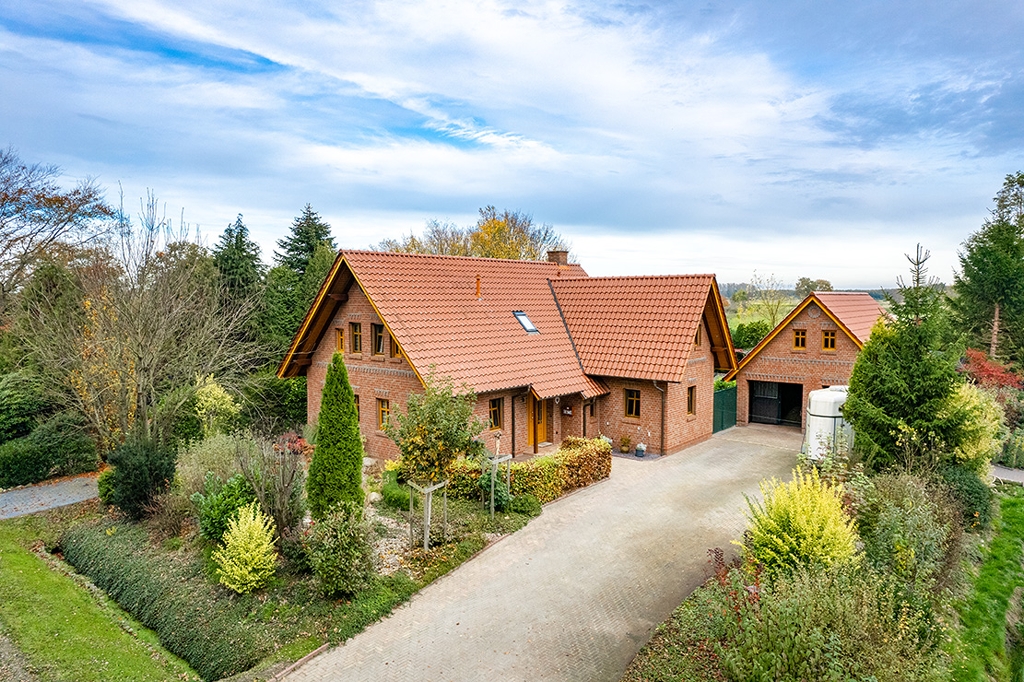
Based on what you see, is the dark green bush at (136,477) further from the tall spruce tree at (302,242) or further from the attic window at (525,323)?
the tall spruce tree at (302,242)

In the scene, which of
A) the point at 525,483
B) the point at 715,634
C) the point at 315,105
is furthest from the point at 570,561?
the point at 315,105

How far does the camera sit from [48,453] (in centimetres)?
1834

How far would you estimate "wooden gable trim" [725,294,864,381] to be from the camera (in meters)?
22.1

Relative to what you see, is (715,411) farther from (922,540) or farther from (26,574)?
(26,574)

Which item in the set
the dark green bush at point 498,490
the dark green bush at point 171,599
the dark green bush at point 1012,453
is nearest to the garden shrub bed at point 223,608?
the dark green bush at point 171,599

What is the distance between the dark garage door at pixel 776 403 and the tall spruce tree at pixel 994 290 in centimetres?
1121

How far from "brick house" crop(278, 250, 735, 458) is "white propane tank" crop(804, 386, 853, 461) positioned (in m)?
3.93

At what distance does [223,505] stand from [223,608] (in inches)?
84.0

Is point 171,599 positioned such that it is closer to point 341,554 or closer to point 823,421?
point 341,554

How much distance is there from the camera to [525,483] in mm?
14383

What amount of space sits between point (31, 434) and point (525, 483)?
1580 cm

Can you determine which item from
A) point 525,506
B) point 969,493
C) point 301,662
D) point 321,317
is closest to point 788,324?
point 969,493

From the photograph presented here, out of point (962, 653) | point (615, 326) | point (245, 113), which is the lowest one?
point (962, 653)

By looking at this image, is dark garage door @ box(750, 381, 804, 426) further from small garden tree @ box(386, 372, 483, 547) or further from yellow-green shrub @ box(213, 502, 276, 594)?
yellow-green shrub @ box(213, 502, 276, 594)
